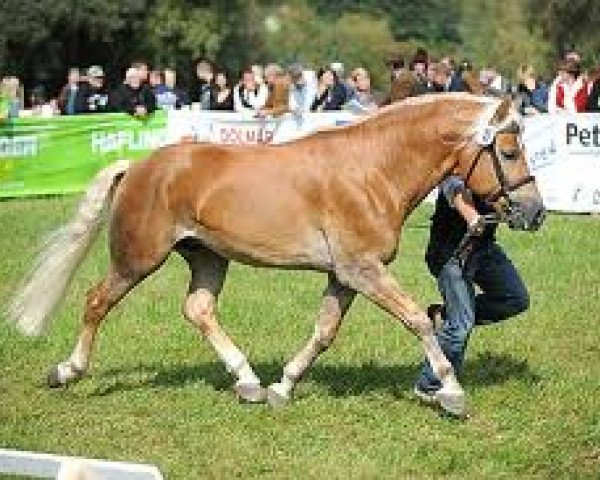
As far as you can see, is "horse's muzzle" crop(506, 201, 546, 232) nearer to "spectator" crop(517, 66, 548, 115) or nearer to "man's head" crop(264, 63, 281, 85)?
"spectator" crop(517, 66, 548, 115)

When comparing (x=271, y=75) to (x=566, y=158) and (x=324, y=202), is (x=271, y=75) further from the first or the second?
(x=324, y=202)

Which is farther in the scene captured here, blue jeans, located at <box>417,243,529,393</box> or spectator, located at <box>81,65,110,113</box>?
spectator, located at <box>81,65,110,113</box>

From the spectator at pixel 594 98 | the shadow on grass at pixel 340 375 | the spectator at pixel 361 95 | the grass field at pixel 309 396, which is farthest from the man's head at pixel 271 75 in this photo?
the shadow on grass at pixel 340 375

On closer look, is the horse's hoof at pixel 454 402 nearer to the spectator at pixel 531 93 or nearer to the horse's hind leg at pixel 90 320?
the horse's hind leg at pixel 90 320

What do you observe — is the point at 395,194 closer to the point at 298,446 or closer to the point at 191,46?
the point at 298,446

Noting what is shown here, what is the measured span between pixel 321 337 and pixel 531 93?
13490mm

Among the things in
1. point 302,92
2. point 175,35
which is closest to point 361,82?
point 302,92

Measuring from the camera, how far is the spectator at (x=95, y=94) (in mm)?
22172

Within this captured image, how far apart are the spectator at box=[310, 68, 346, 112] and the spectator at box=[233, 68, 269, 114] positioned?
0.83 meters

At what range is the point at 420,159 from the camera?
8055 mm

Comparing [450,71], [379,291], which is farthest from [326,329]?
[450,71]

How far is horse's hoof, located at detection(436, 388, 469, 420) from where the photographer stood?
7.89 m

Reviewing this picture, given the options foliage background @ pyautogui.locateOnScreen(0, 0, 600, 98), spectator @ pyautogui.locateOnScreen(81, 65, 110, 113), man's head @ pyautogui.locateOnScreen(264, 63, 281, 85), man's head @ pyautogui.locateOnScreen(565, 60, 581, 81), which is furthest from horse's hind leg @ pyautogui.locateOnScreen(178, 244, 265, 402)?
foliage background @ pyautogui.locateOnScreen(0, 0, 600, 98)

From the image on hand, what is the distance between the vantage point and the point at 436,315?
8516mm
